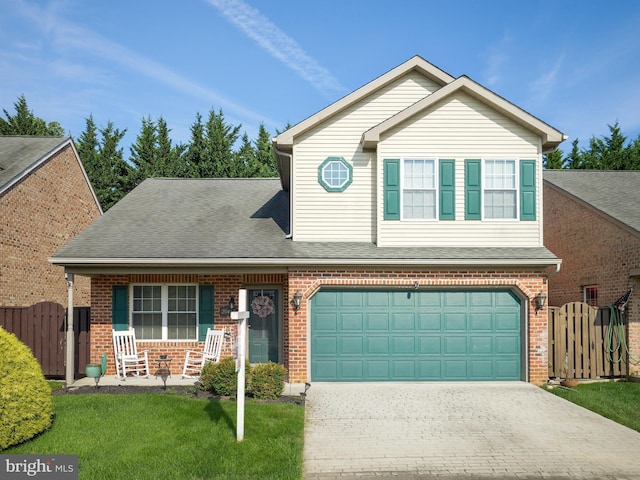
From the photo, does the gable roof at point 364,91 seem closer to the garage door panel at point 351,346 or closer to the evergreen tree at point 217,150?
the garage door panel at point 351,346

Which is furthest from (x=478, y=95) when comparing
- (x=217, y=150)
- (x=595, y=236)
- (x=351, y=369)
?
(x=217, y=150)

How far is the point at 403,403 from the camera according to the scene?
36.1 feet

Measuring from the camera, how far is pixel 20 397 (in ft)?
27.2

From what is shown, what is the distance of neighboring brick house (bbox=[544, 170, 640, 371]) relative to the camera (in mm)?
14828

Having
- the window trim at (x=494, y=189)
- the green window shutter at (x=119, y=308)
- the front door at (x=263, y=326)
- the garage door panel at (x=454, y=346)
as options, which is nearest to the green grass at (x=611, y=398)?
the garage door panel at (x=454, y=346)

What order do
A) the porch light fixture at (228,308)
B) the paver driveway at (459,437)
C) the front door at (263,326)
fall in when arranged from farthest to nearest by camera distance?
1. the front door at (263,326)
2. the porch light fixture at (228,308)
3. the paver driveway at (459,437)

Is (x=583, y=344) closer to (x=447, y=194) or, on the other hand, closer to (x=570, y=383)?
(x=570, y=383)

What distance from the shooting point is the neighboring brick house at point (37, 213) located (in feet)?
57.0

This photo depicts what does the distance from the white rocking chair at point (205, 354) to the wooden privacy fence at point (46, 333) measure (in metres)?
2.62

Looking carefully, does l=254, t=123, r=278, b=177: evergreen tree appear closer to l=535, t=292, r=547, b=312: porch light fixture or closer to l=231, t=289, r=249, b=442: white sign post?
l=535, t=292, r=547, b=312: porch light fixture

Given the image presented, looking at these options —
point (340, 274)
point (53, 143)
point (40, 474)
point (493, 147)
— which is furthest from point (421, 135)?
point (53, 143)

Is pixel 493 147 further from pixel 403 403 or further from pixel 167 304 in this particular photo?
pixel 167 304

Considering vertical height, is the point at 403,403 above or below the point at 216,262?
below

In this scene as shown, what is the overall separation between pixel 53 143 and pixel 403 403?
16302 millimetres
